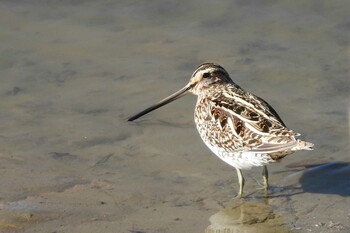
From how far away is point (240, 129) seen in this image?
21.0 ft

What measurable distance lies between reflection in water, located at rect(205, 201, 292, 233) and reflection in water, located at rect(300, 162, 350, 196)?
1.56 feet

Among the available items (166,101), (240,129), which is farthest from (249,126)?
(166,101)

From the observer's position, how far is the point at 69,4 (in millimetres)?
10078

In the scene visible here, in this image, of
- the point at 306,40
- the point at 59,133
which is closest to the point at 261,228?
the point at 59,133

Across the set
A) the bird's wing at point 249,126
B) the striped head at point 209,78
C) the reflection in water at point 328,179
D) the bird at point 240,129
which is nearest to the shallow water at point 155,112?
the reflection in water at point 328,179

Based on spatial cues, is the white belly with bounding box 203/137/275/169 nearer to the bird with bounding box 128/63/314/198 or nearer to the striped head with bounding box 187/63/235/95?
the bird with bounding box 128/63/314/198

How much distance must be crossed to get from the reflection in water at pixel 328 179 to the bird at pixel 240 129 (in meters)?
0.34

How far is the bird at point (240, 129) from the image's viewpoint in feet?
20.2

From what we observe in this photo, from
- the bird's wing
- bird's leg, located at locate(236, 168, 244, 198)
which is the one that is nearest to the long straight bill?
the bird's wing

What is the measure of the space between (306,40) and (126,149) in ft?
9.42

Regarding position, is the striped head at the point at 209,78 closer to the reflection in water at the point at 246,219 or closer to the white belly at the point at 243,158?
the white belly at the point at 243,158

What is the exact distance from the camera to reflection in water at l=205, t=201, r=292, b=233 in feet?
19.5

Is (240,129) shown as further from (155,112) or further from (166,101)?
(155,112)

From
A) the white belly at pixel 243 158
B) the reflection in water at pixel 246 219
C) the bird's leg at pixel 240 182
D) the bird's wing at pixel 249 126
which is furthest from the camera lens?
the bird's leg at pixel 240 182
